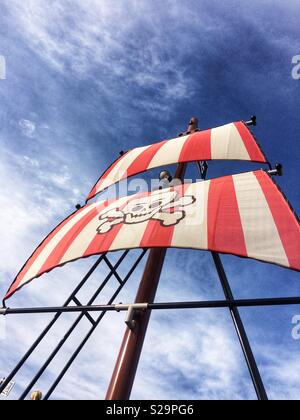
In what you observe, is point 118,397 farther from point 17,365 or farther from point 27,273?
point 27,273

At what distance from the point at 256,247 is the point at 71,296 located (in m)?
2.73

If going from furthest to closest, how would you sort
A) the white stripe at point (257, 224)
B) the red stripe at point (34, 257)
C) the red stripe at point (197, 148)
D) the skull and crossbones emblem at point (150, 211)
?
the red stripe at point (197, 148) → the red stripe at point (34, 257) → the skull and crossbones emblem at point (150, 211) → the white stripe at point (257, 224)

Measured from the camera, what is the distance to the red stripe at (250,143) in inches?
202

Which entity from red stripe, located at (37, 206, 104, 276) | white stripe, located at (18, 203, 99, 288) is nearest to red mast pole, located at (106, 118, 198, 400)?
red stripe, located at (37, 206, 104, 276)

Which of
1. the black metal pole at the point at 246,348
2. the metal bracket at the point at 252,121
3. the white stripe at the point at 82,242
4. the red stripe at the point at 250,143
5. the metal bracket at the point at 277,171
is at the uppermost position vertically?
the metal bracket at the point at 252,121

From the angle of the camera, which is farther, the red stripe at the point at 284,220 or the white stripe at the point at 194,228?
the white stripe at the point at 194,228

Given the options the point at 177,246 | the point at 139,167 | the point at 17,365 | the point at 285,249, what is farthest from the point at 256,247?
the point at 139,167

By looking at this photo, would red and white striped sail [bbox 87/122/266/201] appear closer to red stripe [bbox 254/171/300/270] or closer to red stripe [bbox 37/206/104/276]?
→ red stripe [bbox 254/171/300/270]

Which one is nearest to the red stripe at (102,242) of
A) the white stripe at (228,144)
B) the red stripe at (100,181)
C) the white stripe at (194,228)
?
the white stripe at (194,228)

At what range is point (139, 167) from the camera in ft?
20.8

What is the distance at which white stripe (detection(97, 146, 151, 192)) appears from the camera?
6422 millimetres

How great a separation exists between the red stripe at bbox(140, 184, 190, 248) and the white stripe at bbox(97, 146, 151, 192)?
Answer: 3.11 meters

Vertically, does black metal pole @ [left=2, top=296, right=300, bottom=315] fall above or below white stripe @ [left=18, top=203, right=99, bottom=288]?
below

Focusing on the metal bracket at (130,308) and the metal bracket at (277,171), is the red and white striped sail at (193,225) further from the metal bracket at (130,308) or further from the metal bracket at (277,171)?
the metal bracket at (130,308)
